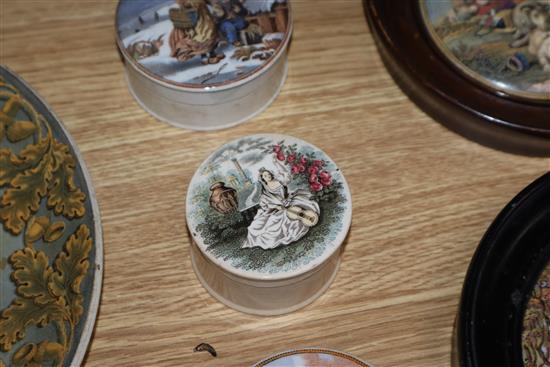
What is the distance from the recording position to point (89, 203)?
0.73 metres

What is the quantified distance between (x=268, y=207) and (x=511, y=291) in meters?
0.24

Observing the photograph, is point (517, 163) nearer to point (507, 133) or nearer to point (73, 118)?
point (507, 133)

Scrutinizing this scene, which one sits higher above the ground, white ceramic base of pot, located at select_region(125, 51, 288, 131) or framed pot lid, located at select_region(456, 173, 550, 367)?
white ceramic base of pot, located at select_region(125, 51, 288, 131)

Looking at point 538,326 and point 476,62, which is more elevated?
point 476,62

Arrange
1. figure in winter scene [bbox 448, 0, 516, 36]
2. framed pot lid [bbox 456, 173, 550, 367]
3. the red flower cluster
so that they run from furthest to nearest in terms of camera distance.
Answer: figure in winter scene [bbox 448, 0, 516, 36]
the red flower cluster
framed pot lid [bbox 456, 173, 550, 367]

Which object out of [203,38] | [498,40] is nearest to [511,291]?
[498,40]

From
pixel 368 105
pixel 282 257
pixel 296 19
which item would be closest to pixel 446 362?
pixel 282 257

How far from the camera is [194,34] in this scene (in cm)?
83

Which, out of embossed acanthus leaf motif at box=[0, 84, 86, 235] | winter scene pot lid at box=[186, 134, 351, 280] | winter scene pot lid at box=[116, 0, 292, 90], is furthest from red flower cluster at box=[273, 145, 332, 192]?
embossed acanthus leaf motif at box=[0, 84, 86, 235]

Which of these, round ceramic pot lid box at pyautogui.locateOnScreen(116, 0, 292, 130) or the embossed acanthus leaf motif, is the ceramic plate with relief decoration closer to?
the embossed acanthus leaf motif


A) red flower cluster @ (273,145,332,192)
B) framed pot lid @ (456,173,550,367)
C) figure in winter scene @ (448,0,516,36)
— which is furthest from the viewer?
figure in winter scene @ (448,0,516,36)

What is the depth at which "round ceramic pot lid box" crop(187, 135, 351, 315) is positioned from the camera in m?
0.70

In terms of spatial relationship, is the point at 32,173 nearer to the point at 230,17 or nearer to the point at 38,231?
the point at 38,231

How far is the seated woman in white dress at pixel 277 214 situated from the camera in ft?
2.34
